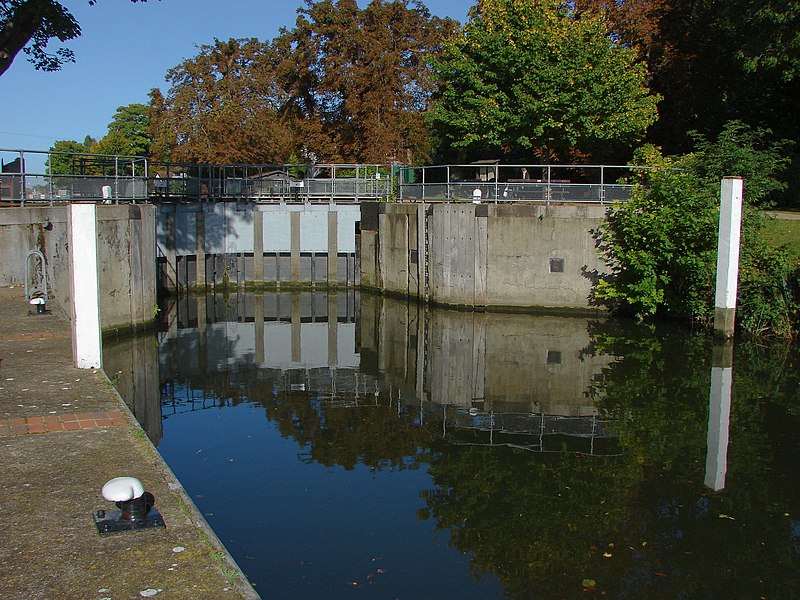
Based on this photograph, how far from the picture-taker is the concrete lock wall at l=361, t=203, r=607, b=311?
23562 millimetres

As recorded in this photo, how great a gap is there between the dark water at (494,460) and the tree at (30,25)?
24.1 feet

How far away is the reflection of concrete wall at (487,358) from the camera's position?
15.2 m

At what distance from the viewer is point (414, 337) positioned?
2103cm

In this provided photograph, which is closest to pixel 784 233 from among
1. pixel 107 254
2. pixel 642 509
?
pixel 642 509

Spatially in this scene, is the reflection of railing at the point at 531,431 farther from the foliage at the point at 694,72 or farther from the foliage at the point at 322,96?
→ the foliage at the point at 322,96

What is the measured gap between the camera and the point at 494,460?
1159 centimetres

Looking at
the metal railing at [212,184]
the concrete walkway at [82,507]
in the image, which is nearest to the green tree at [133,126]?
the metal railing at [212,184]

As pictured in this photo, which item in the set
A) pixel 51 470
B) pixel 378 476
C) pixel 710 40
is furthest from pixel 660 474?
pixel 710 40

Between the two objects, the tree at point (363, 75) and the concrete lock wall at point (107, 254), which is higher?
the tree at point (363, 75)

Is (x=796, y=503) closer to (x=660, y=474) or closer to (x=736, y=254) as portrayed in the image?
(x=660, y=474)

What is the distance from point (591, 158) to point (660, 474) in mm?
22179

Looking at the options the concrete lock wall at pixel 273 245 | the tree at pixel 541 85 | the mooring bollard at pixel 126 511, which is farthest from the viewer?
the concrete lock wall at pixel 273 245

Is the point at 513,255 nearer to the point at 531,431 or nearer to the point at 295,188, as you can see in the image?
the point at 295,188

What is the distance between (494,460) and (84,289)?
630 cm
